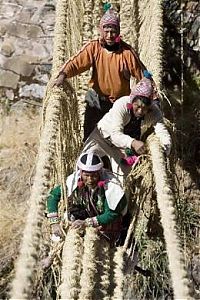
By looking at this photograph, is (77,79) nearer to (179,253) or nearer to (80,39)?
(80,39)

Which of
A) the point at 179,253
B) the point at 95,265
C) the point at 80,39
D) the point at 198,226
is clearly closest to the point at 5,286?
the point at 198,226

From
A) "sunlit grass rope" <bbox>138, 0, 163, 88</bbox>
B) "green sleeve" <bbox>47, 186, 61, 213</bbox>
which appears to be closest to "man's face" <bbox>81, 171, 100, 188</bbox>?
"green sleeve" <bbox>47, 186, 61, 213</bbox>

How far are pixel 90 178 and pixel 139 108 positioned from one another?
0.47 meters

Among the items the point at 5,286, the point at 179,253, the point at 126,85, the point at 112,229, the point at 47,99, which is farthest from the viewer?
the point at 5,286

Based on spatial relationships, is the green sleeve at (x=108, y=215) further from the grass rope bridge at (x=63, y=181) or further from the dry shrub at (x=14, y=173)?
the dry shrub at (x=14, y=173)

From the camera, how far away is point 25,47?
7348mm

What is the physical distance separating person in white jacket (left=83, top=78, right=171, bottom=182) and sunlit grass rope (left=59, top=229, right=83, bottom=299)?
0.54 meters

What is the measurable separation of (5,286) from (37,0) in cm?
233

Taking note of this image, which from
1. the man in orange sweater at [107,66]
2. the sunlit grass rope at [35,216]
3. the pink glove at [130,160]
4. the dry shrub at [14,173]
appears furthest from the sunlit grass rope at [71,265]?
the dry shrub at [14,173]

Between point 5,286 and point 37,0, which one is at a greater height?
point 37,0

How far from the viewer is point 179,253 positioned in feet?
10.2

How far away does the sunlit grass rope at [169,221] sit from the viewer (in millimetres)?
2928

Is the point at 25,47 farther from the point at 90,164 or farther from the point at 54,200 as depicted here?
the point at 90,164

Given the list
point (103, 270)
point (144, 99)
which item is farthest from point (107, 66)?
point (103, 270)
